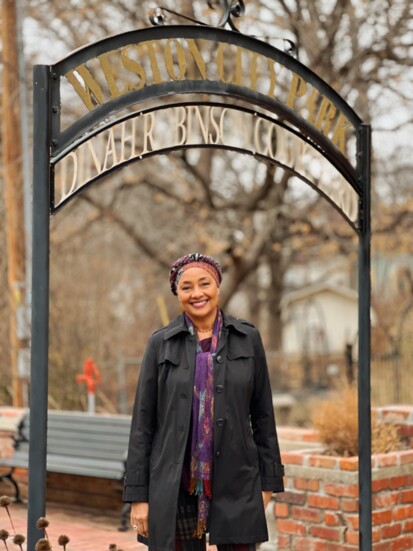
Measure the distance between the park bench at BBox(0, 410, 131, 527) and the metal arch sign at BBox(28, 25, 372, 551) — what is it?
287cm

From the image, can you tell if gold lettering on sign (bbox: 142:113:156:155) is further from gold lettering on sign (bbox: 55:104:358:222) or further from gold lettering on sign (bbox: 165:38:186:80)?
gold lettering on sign (bbox: 165:38:186:80)

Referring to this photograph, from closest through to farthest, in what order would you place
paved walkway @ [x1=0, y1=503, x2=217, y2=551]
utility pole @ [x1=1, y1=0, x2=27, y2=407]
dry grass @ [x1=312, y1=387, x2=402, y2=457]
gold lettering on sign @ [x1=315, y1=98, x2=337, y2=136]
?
gold lettering on sign @ [x1=315, y1=98, x2=337, y2=136] < paved walkway @ [x1=0, y1=503, x2=217, y2=551] < dry grass @ [x1=312, y1=387, x2=402, y2=457] < utility pole @ [x1=1, y1=0, x2=27, y2=407]

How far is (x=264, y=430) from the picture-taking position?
4.91m

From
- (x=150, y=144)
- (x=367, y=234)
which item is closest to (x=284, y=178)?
(x=367, y=234)

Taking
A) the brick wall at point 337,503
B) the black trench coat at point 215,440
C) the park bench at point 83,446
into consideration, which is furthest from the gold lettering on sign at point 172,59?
the park bench at point 83,446

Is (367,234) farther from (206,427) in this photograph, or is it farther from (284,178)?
(284,178)

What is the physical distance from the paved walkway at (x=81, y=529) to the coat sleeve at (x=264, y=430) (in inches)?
95.2

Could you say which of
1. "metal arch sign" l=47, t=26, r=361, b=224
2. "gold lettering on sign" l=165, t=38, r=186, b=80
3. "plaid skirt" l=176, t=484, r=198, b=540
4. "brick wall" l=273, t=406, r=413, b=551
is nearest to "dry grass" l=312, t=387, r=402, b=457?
"brick wall" l=273, t=406, r=413, b=551

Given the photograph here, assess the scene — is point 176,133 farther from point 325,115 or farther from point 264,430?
point 264,430

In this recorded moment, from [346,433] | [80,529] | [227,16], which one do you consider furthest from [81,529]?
[227,16]

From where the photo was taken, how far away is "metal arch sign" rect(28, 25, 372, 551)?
4.87m

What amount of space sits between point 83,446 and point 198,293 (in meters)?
4.59

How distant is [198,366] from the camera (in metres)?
4.79

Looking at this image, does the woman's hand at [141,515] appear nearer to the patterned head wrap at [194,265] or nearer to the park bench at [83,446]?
the patterned head wrap at [194,265]
